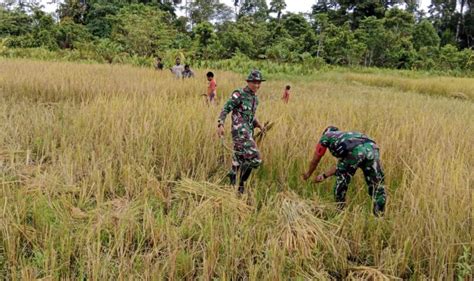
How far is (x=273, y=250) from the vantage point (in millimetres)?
2412

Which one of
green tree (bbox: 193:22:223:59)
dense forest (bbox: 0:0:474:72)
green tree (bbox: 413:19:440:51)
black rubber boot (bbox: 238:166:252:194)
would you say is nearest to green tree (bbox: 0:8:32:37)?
dense forest (bbox: 0:0:474:72)

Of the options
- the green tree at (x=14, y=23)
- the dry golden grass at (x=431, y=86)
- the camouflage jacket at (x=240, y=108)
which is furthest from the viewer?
the green tree at (x=14, y=23)

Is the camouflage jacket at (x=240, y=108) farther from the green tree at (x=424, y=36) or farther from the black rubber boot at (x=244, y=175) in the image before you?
the green tree at (x=424, y=36)

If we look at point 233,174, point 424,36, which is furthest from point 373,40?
point 233,174

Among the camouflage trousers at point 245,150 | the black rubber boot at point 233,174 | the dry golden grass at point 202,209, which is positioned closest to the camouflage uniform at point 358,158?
the dry golden grass at point 202,209

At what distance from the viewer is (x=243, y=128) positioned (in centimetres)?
375

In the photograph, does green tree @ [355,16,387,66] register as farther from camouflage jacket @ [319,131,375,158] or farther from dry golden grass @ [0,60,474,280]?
camouflage jacket @ [319,131,375,158]

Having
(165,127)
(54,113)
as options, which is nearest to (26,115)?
(54,113)

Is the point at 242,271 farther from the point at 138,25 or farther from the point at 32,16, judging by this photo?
the point at 32,16

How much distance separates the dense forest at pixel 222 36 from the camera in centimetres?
2217

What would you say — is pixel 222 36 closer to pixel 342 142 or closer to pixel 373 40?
pixel 373 40

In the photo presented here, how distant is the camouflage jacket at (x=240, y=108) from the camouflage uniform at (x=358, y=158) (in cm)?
93

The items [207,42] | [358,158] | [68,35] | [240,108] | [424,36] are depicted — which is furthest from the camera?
[424,36]

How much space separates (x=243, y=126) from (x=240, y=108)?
0.20 metres
